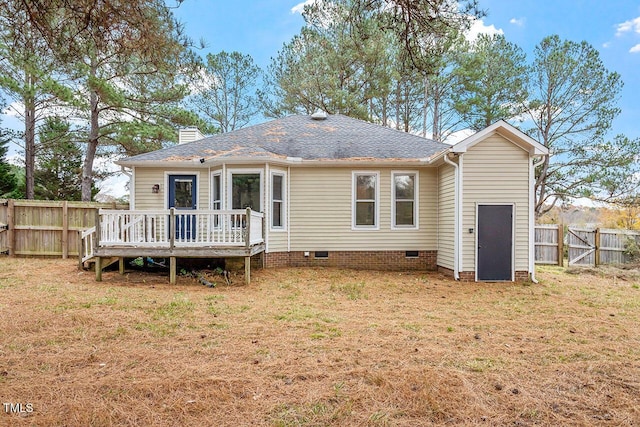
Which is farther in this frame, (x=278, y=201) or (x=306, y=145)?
(x=306, y=145)

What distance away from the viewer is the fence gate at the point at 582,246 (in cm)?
1199

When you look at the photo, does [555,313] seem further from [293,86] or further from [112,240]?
[293,86]

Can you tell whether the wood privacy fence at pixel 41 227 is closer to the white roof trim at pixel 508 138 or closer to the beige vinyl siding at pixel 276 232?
the beige vinyl siding at pixel 276 232

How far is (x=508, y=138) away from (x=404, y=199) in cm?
295

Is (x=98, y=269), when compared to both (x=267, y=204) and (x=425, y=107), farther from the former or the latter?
(x=425, y=107)

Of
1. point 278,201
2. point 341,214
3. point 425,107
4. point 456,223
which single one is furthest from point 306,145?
point 425,107

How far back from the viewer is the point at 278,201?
10180 millimetres

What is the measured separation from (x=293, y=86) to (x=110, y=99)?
327 inches

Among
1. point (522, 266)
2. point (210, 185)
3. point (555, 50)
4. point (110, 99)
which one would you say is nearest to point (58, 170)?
point (110, 99)

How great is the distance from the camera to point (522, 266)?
9023mm

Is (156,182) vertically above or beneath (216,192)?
above

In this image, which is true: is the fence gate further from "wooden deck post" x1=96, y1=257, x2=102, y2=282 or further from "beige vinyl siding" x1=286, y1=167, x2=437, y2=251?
"wooden deck post" x1=96, y1=257, x2=102, y2=282

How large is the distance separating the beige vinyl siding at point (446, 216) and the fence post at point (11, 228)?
12.2 metres
